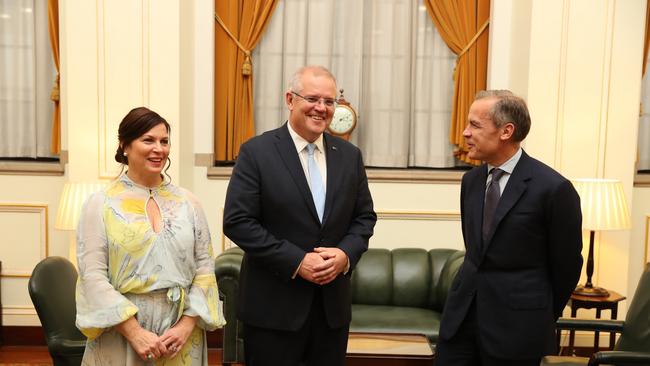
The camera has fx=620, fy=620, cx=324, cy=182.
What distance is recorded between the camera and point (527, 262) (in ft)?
7.06

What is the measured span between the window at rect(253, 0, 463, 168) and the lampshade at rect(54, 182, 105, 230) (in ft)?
5.11

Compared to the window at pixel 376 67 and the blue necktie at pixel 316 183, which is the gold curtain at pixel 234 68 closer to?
the window at pixel 376 67

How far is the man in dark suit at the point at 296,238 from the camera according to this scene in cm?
217

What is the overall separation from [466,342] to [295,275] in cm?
68

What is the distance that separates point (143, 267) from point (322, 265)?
59 centimetres

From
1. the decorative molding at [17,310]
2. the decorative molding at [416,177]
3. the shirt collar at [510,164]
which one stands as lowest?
the decorative molding at [17,310]

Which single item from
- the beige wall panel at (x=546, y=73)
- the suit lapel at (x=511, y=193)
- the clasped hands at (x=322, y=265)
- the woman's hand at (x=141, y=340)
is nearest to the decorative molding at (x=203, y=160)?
the beige wall panel at (x=546, y=73)

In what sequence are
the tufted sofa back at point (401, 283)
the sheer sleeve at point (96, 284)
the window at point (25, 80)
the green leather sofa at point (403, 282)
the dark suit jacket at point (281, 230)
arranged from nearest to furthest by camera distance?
the sheer sleeve at point (96, 284) < the dark suit jacket at point (281, 230) < the green leather sofa at point (403, 282) < the tufted sofa back at point (401, 283) < the window at point (25, 80)

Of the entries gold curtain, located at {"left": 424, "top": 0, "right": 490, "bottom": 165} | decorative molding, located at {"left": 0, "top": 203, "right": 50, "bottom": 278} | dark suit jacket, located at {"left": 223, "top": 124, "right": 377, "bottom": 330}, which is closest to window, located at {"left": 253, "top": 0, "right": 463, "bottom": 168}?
gold curtain, located at {"left": 424, "top": 0, "right": 490, "bottom": 165}

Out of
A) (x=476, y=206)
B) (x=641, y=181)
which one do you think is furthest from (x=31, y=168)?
(x=641, y=181)

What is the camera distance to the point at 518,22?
4.58 m

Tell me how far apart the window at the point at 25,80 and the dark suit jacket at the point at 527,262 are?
380cm

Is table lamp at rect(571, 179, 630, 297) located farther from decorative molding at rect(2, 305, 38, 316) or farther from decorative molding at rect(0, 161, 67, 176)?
decorative molding at rect(2, 305, 38, 316)

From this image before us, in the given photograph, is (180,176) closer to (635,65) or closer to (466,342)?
(466,342)
